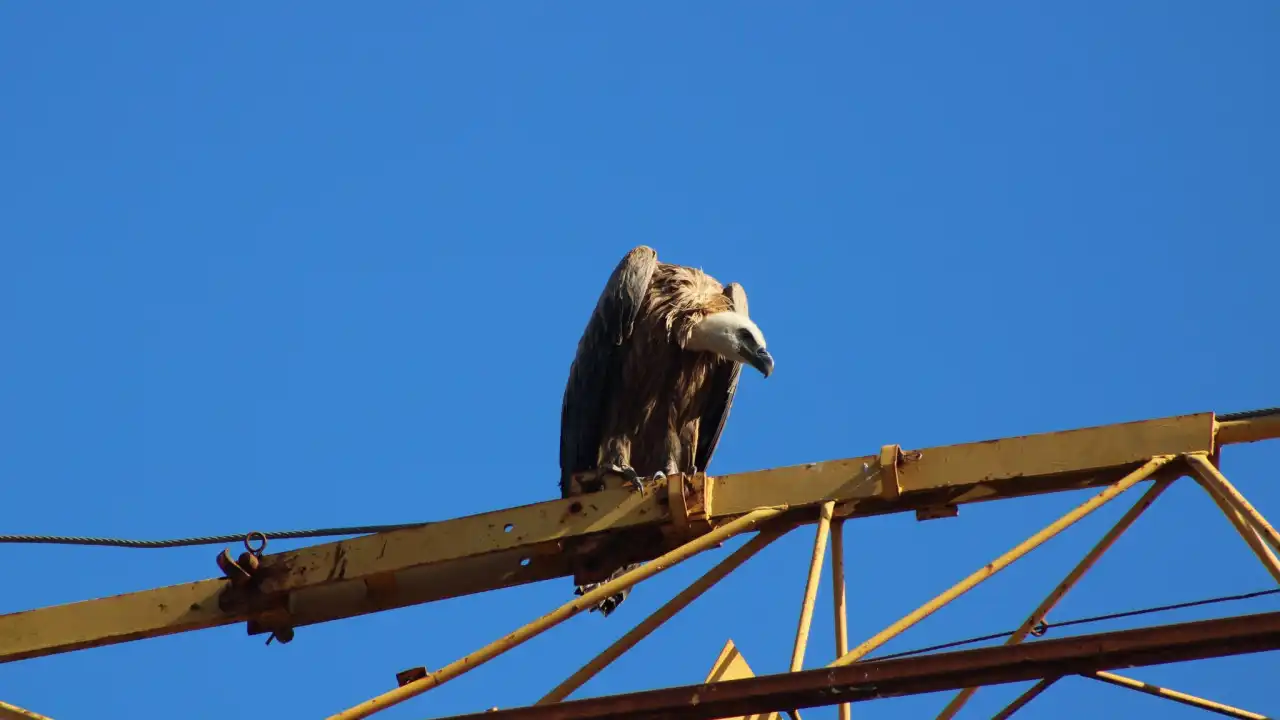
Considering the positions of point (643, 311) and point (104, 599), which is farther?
point (643, 311)

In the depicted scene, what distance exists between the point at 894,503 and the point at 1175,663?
4.67 ft

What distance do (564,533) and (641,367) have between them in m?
3.17

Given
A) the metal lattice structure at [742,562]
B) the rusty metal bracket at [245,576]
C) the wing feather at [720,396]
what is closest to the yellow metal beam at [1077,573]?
the metal lattice structure at [742,562]

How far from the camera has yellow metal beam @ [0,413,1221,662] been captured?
7184mm

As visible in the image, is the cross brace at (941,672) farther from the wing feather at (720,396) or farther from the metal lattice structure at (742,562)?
the wing feather at (720,396)

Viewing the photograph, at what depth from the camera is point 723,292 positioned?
443 inches

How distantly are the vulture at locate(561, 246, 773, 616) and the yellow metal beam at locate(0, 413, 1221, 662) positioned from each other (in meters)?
2.82

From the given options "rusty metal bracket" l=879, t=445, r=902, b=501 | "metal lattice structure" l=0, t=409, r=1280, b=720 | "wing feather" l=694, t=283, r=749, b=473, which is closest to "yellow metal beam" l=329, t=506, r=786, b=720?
"metal lattice structure" l=0, t=409, r=1280, b=720

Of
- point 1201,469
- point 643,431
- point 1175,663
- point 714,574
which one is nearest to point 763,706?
point 714,574

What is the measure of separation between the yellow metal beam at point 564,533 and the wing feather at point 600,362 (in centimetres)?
295

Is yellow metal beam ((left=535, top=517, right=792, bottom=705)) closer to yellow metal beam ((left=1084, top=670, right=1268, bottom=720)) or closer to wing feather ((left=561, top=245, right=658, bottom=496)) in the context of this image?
yellow metal beam ((left=1084, top=670, right=1268, bottom=720))

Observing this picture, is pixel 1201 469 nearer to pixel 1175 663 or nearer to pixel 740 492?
pixel 1175 663

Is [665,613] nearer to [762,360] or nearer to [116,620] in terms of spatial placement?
[116,620]

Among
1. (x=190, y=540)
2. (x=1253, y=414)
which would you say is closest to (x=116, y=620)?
(x=190, y=540)
